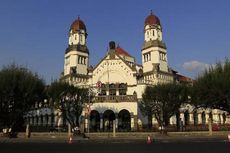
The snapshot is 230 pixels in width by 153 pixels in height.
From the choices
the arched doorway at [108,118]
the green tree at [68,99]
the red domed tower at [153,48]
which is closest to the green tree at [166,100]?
the arched doorway at [108,118]

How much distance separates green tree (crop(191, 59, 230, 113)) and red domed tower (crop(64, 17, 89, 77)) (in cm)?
3928

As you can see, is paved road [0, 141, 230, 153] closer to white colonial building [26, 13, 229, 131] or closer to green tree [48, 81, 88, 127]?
green tree [48, 81, 88, 127]

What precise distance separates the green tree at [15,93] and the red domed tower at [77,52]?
3241 centimetres

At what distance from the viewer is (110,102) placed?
71.1 m

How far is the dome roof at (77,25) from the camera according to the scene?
295 ft

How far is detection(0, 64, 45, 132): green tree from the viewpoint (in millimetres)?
50938

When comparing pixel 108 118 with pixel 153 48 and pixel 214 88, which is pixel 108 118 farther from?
pixel 214 88

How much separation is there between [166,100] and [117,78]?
77.8 feet

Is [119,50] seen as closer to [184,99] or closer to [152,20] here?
[152,20]

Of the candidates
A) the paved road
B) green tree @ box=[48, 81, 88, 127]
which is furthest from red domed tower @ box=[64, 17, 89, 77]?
the paved road

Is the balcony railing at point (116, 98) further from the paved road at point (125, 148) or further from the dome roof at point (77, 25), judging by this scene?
the paved road at point (125, 148)

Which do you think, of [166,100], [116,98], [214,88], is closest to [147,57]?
[116,98]

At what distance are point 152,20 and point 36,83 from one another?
42.8m

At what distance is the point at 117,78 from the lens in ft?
267
